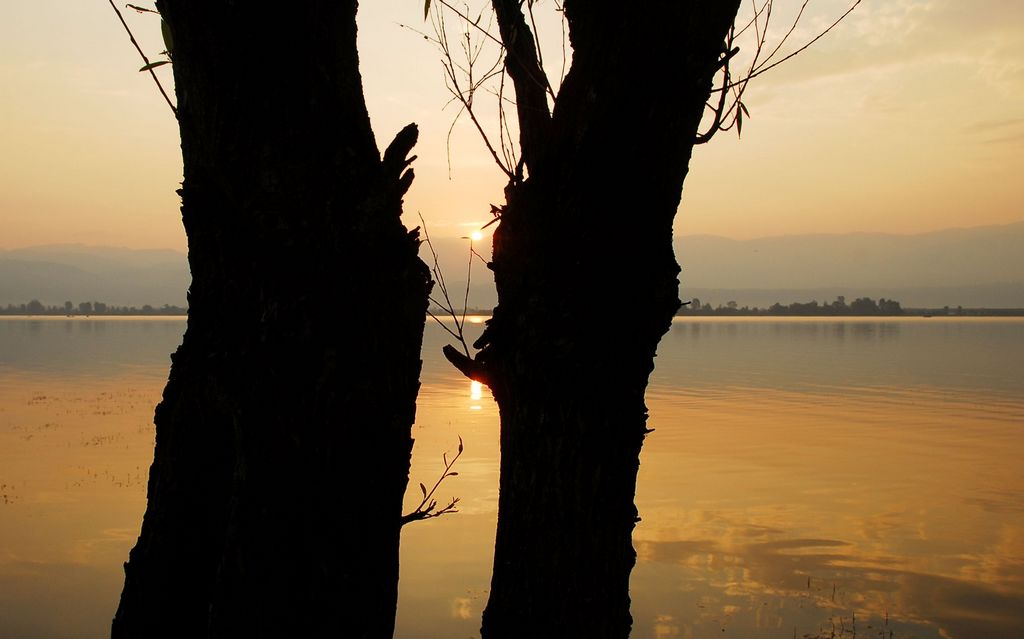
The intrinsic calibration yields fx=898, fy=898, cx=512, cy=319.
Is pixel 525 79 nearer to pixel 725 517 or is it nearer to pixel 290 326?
pixel 290 326

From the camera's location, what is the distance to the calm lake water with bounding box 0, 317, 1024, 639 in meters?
12.6

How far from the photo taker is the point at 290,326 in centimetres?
271

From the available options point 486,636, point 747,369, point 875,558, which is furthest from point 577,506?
point 747,369

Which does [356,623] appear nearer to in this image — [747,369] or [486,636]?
[486,636]

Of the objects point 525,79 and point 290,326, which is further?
point 525,79

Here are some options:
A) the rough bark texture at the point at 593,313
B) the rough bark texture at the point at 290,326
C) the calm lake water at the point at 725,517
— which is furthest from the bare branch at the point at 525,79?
the calm lake water at the point at 725,517

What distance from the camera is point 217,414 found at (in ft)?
9.67

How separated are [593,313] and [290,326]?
0.93 metres

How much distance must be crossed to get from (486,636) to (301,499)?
748 mm

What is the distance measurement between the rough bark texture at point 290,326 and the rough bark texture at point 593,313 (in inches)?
15.3

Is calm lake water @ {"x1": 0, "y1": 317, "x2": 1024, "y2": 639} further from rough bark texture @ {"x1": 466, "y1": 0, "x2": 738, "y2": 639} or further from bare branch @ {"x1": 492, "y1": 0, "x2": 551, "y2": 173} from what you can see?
bare branch @ {"x1": 492, "y1": 0, "x2": 551, "y2": 173}

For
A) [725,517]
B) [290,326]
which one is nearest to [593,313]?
[290,326]

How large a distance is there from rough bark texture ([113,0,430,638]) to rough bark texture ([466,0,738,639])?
1.27 feet

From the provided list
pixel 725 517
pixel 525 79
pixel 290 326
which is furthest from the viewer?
pixel 725 517
